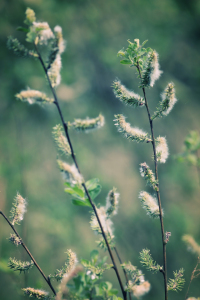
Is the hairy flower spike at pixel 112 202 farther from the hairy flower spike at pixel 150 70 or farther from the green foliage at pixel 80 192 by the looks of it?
the hairy flower spike at pixel 150 70

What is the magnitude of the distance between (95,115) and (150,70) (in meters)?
0.64

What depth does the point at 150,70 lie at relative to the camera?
0.27 m

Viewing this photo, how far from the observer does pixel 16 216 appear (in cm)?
30

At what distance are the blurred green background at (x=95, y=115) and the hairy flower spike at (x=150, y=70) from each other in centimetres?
61

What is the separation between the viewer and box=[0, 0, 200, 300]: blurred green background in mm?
834

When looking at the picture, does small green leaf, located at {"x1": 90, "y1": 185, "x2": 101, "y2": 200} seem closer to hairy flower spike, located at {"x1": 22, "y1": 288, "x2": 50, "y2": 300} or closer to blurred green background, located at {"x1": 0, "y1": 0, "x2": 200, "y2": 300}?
hairy flower spike, located at {"x1": 22, "y1": 288, "x2": 50, "y2": 300}

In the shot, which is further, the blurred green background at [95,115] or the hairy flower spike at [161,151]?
the blurred green background at [95,115]

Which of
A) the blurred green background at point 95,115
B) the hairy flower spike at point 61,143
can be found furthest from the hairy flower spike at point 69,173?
the blurred green background at point 95,115

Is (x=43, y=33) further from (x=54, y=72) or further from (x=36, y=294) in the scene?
(x=36, y=294)

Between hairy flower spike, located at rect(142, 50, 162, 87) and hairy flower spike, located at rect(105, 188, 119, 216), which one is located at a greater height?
hairy flower spike, located at rect(142, 50, 162, 87)

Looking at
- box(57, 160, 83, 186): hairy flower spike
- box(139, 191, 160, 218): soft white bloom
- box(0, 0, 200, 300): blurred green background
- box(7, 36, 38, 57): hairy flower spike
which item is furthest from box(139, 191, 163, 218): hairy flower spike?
box(0, 0, 200, 300): blurred green background

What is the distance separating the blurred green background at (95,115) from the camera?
834 mm

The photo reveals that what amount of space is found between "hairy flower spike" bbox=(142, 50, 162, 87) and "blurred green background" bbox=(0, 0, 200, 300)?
2.01 ft


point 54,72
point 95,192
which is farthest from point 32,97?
point 95,192
